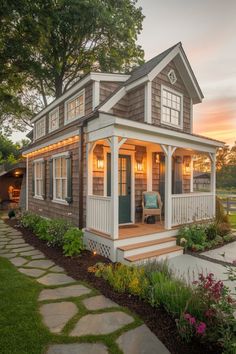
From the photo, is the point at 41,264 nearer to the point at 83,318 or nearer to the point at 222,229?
the point at 83,318

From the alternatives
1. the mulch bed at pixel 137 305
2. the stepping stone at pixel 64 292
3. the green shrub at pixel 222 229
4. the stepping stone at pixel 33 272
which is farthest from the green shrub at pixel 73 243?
the green shrub at pixel 222 229

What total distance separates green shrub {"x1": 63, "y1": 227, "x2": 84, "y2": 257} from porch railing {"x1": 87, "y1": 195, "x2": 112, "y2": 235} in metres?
0.48

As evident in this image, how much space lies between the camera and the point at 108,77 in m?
7.64

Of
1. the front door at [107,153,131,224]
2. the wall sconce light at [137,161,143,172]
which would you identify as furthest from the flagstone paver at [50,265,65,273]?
the wall sconce light at [137,161,143,172]

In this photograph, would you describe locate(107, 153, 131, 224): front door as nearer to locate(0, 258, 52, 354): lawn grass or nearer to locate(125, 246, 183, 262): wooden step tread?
locate(125, 246, 183, 262): wooden step tread

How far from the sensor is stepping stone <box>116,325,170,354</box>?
251 cm

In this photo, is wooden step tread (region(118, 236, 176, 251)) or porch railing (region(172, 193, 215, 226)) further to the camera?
porch railing (region(172, 193, 215, 226))

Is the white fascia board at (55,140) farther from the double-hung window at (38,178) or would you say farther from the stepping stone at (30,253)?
the stepping stone at (30,253)

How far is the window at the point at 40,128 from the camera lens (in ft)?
39.3

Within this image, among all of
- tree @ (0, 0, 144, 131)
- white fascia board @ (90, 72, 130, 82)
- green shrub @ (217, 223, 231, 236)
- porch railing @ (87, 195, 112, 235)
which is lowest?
green shrub @ (217, 223, 231, 236)

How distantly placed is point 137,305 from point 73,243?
279cm

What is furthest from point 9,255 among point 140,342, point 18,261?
point 140,342

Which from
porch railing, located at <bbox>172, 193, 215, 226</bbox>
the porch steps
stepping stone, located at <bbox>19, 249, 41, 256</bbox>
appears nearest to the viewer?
the porch steps

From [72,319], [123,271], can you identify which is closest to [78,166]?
[123,271]
